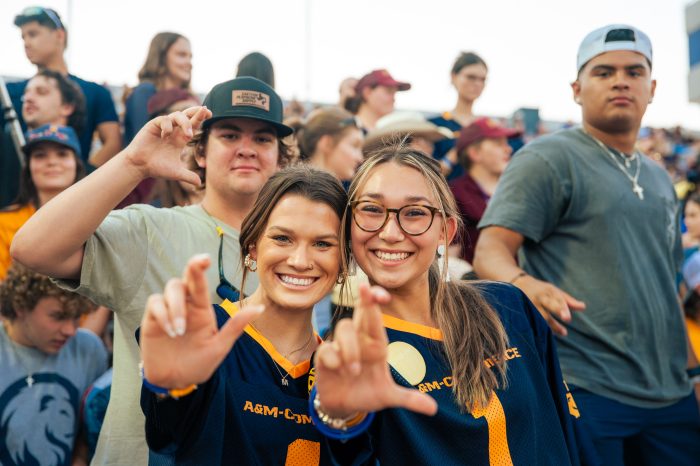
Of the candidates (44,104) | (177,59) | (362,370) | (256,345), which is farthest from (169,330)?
(177,59)

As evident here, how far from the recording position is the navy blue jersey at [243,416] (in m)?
1.82

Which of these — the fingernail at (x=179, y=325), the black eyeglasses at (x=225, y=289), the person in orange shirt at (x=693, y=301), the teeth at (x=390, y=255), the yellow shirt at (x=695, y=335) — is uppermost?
the fingernail at (x=179, y=325)

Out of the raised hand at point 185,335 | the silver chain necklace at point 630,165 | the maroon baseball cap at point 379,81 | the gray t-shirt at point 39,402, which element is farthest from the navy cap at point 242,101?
the maroon baseball cap at point 379,81

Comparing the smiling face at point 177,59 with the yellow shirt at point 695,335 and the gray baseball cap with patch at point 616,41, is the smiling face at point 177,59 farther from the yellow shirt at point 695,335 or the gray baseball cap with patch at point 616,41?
the yellow shirt at point 695,335

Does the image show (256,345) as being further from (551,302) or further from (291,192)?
(551,302)

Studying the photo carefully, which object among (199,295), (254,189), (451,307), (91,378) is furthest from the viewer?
(91,378)

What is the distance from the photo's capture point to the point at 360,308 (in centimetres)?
168

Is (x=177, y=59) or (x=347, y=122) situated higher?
(x=177, y=59)

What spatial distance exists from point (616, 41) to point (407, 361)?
2028 millimetres

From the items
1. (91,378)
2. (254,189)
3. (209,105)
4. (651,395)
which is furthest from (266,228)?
(651,395)

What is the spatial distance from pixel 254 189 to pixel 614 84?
1.76 metres

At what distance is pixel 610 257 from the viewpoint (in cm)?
317

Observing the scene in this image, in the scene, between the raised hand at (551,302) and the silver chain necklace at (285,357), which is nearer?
the silver chain necklace at (285,357)

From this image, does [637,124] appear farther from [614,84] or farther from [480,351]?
[480,351]
